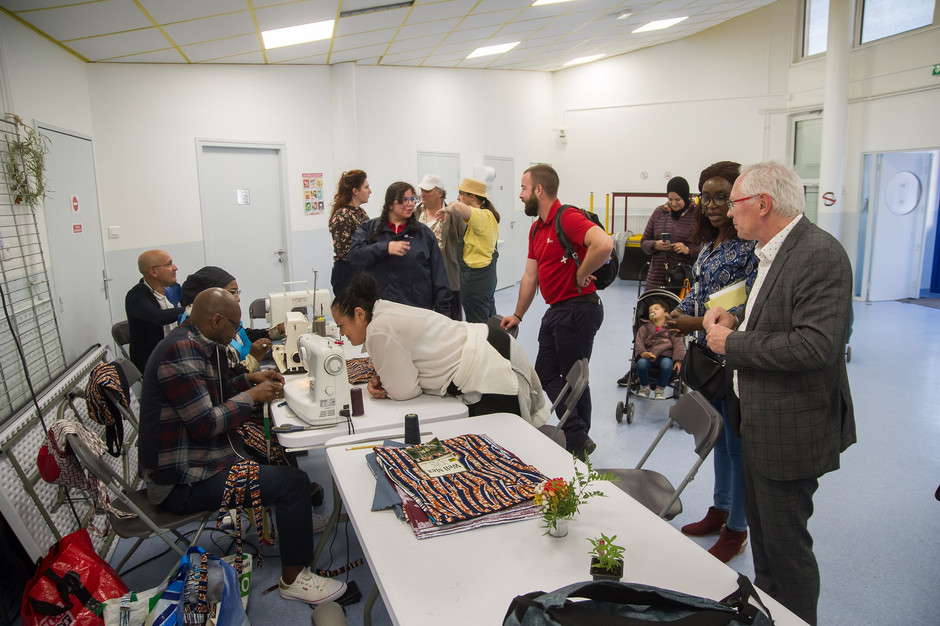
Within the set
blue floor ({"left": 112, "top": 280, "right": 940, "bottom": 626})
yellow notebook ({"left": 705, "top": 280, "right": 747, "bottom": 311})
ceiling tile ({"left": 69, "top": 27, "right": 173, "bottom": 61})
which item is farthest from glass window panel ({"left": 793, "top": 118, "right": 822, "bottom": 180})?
ceiling tile ({"left": 69, "top": 27, "right": 173, "bottom": 61})

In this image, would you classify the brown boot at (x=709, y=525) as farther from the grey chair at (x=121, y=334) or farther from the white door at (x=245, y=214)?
the white door at (x=245, y=214)

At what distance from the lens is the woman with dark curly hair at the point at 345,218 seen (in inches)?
174

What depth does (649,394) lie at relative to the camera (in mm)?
4605

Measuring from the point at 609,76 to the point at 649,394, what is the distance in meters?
7.07

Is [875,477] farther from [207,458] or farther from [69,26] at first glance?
[69,26]

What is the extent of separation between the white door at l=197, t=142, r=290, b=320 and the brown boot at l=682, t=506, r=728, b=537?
5.30m

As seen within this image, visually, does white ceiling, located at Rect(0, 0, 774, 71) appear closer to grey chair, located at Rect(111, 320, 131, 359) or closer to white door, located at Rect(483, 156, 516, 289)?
white door, located at Rect(483, 156, 516, 289)

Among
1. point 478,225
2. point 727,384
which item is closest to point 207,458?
point 727,384

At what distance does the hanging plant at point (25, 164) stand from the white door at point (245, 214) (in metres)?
2.28

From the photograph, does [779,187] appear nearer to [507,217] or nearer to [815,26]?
[815,26]

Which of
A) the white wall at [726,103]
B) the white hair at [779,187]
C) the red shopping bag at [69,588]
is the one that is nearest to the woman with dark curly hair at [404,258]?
the red shopping bag at [69,588]

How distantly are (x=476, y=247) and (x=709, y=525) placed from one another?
251 centimetres

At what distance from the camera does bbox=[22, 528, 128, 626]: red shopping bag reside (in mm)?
2062

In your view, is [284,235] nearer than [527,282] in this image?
No
